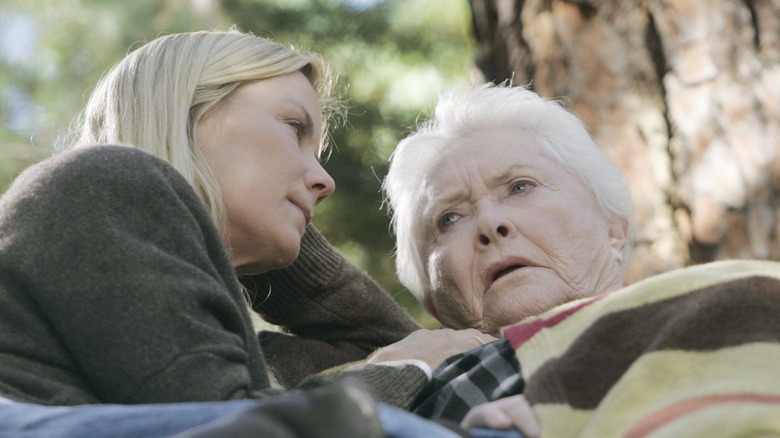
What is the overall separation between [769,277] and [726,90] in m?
1.77

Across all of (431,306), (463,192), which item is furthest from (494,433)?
(431,306)

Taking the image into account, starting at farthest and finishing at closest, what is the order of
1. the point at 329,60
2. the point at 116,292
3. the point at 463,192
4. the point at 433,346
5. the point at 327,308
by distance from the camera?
the point at 329,60 < the point at 327,308 < the point at 463,192 < the point at 433,346 < the point at 116,292

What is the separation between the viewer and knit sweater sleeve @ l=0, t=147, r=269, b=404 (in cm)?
167

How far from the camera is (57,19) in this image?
225 inches

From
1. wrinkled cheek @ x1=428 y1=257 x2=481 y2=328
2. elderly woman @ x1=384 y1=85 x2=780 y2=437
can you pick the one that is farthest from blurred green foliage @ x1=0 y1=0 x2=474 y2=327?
wrinkled cheek @ x1=428 y1=257 x2=481 y2=328

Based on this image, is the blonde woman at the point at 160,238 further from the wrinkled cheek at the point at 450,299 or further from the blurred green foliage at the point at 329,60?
the blurred green foliage at the point at 329,60

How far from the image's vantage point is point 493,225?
102 inches

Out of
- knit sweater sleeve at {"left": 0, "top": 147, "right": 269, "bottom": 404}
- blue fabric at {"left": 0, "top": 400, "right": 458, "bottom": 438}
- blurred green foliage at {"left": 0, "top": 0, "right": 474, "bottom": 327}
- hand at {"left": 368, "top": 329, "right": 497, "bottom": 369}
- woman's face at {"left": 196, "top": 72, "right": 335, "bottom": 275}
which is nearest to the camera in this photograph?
blue fabric at {"left": 0, "top": 400, "right": 458, "bottom": 438}

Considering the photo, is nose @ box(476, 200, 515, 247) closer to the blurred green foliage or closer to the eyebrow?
the eyebrow

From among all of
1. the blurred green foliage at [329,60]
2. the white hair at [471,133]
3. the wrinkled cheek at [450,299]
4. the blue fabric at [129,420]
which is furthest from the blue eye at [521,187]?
the blurred green foliage at [329,60]

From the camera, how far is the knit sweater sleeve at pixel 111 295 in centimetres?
167

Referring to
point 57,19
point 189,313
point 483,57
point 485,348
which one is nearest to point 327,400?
point 189,313

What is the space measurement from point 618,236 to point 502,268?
1.22ft

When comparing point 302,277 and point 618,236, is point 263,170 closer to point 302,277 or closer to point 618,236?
point 302,277
